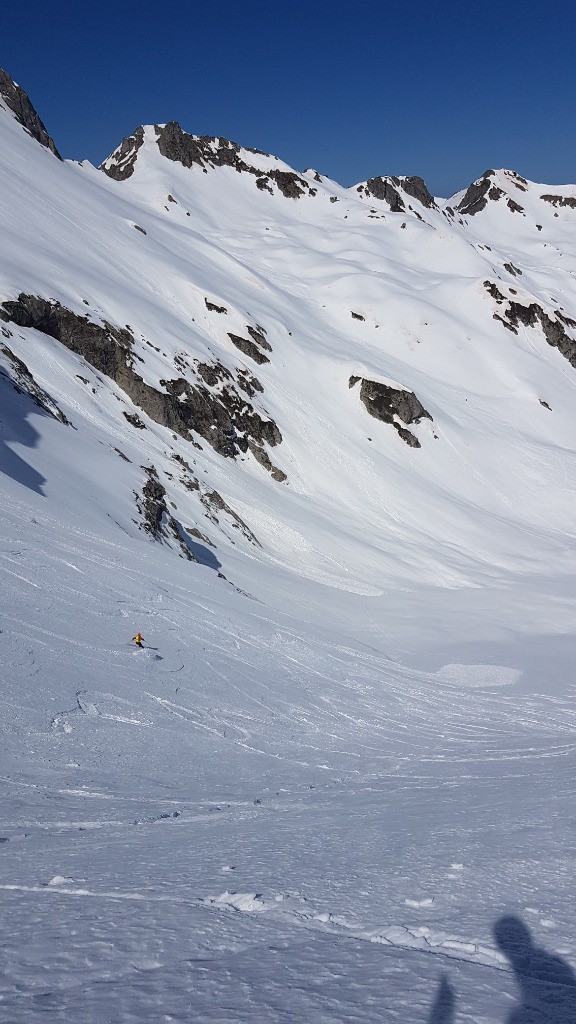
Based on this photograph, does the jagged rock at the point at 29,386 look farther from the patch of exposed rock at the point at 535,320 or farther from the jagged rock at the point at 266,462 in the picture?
the patch of exposed rock at the point at 535,320

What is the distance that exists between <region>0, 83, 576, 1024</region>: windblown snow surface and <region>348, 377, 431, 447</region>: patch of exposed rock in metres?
1.02

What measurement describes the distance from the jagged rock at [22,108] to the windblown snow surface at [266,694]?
709 cm

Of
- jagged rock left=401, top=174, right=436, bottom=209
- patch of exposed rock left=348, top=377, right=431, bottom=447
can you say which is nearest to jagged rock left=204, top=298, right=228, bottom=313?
patch of exposed rock left=348, top=377, right=431, bottom=447

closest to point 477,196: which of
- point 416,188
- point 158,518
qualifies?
point 416,188

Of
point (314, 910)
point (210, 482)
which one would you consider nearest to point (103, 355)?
point (210, 482)

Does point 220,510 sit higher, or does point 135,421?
point 135,421

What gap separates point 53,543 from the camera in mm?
15336

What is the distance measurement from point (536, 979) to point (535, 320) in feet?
243

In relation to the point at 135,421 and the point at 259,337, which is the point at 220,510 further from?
the point at 259,337

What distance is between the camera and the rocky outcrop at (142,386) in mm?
31266

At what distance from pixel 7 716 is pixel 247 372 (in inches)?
1364

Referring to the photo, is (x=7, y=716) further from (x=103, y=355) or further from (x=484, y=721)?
(x=103, y=355)

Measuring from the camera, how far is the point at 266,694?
13.7 metres

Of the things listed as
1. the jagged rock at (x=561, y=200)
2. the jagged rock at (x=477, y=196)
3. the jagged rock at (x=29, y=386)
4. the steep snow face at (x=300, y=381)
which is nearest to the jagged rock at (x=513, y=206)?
the jagged rock at (x=477, y=196)
